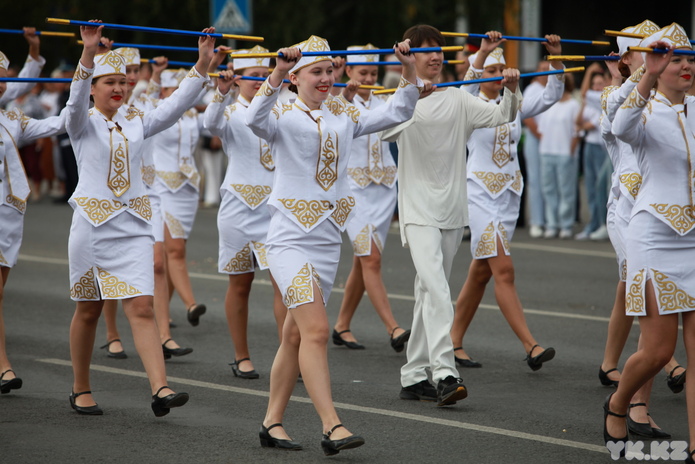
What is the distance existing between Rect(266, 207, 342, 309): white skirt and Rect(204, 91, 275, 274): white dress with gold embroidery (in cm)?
187

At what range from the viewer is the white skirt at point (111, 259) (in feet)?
21.2

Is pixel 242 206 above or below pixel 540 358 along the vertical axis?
above

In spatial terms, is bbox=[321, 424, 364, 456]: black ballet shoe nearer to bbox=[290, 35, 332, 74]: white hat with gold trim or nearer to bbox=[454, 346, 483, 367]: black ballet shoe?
bbox=[290, 35, 332, 74]: white hat with gold trim

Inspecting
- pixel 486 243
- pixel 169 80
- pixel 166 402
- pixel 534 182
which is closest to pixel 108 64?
pixel 166 402

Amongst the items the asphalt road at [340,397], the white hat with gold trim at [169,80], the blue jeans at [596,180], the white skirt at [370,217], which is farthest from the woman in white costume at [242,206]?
the blue jeans at [596,180]

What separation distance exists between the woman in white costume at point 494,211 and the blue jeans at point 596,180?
6735mm

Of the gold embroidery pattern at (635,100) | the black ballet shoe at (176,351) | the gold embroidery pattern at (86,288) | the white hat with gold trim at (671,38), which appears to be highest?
the white hat with gold trim at (671,38)

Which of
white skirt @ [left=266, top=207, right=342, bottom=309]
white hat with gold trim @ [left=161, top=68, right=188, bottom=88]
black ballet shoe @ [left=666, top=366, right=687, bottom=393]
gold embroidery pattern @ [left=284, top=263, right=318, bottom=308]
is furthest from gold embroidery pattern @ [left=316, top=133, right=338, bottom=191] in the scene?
white hat with gold trim @ [left=161, top=68, right=188, bottom=88]

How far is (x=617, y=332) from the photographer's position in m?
7.34

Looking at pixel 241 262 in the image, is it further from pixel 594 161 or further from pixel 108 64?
pixel 594 161

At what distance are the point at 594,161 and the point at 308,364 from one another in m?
10.2

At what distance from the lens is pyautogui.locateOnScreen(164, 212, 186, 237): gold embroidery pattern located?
9.34 meters

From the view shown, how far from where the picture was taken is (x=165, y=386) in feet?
20.9

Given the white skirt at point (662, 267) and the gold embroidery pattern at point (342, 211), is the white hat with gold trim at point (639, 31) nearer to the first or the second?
the white skirt at point (662, 267)
